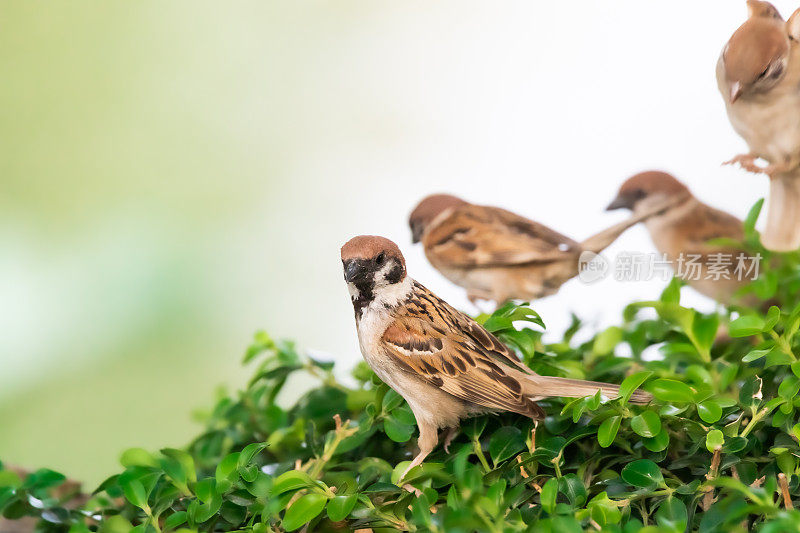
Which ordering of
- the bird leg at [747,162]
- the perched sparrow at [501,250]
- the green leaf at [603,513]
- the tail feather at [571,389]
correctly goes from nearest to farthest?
the green leaf at [603,513]
the tail feather at [571,389]
the bird leg at [747,162]
the perched sparrow at [501,250]

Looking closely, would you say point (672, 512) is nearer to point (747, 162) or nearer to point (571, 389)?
point (571, 389)

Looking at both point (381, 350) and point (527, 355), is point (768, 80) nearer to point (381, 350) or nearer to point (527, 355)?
point (527, 355)

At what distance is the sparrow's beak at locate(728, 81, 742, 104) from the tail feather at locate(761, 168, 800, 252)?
0.40ft

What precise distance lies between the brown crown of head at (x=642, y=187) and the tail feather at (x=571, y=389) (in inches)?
15.8

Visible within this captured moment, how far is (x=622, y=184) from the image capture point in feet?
3.67

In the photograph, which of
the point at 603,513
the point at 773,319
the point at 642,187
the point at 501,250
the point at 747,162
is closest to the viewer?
the point at 603,513

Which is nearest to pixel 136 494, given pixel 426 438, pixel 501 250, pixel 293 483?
pixel 293 483

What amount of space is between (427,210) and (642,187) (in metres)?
0.31

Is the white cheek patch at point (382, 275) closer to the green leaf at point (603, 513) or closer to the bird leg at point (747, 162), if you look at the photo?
the green leaf at point (603, 513)

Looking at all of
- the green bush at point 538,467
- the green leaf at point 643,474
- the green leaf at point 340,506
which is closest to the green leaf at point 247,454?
the green bush at point 538,467

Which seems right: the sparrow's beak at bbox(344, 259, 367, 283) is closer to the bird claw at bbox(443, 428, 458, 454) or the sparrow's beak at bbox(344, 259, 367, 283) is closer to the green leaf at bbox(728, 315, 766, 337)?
the bird claw at bbox(443, 428, 458, 454)

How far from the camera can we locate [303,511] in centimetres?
73

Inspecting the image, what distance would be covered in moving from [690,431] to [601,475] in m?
0.09

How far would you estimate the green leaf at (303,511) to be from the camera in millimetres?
724
